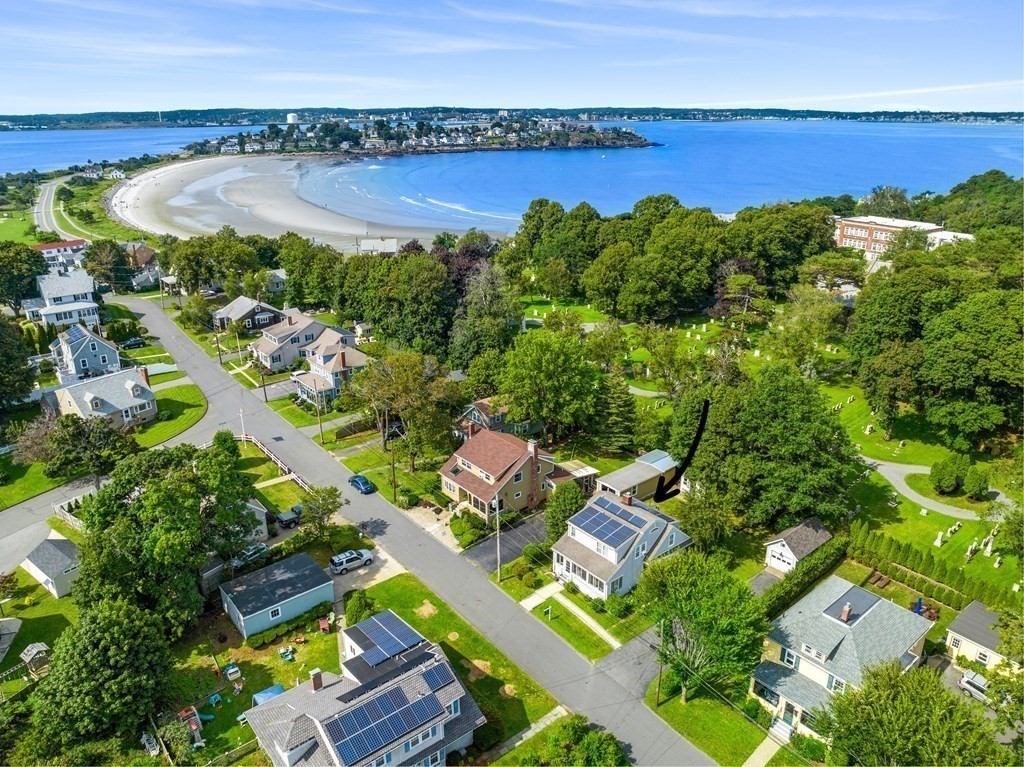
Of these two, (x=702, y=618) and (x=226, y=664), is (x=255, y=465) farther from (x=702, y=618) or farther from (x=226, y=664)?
(x=702, y=618)

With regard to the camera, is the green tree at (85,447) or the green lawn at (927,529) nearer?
the green lawn at (927,529)

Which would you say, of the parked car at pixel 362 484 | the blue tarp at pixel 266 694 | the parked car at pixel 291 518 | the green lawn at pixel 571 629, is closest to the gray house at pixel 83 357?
the parked car at pixel 362 484

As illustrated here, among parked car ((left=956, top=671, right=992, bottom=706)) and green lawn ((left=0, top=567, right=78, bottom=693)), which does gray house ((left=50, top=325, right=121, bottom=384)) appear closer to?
green lawn ((left=0, top=567, right=78, bottom=693))

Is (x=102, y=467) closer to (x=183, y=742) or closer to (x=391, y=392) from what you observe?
(x=391, y=392)

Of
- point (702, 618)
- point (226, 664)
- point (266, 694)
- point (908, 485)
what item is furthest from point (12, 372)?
point (908, 485)

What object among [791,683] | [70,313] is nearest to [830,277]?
[791,683]

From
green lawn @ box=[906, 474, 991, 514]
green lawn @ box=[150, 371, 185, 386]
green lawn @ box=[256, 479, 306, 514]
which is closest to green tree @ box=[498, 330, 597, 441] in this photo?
green lawn @ box=[256, 479, 306, 514]

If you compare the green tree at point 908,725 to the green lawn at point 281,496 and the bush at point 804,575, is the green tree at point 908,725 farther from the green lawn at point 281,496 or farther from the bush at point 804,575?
the green lawn at point 281,496
